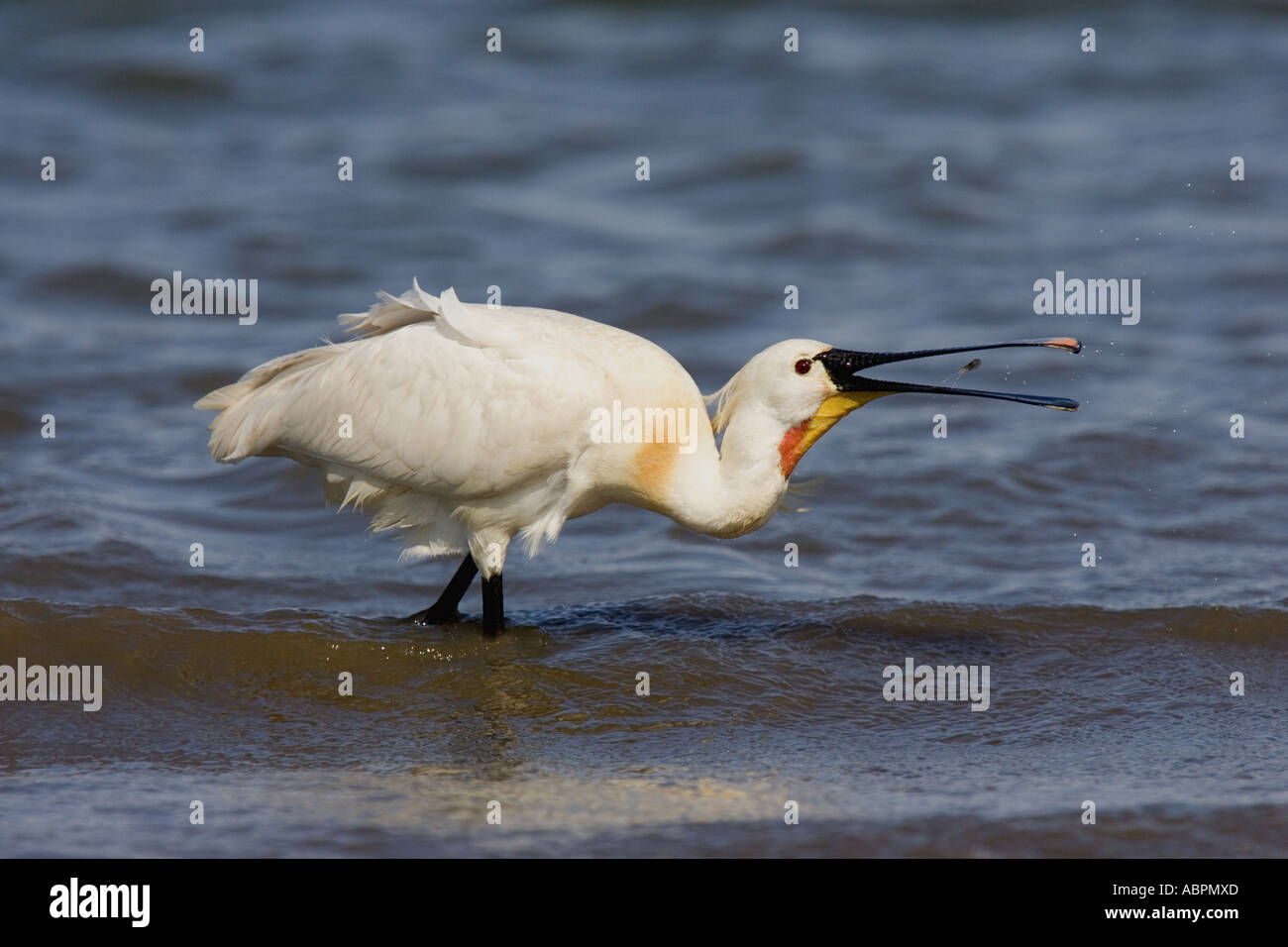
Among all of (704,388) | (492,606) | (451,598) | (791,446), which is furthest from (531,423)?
(704,388)

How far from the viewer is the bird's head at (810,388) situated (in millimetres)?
7984

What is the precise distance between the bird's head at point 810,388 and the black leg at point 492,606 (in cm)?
169

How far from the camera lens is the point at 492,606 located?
8.86 metres

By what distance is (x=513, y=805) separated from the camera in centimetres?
681

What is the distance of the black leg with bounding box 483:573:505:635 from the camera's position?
880 cm

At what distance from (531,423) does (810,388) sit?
55.6 inches

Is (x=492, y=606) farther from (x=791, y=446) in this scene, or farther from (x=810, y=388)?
(x=810, y=388)

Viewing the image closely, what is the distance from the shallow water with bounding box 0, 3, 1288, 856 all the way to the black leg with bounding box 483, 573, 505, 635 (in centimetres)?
9

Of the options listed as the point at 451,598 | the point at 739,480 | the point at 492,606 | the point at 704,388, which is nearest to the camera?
the point at 739,480

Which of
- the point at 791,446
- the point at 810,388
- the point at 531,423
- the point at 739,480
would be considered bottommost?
the point at 739,480

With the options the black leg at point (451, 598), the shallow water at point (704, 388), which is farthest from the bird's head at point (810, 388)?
the black leg at point (451, 598)

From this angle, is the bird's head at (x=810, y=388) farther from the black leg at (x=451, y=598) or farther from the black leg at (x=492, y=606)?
the black leg at (x=451, y=598)

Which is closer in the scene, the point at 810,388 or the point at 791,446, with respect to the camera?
the point at 810,388

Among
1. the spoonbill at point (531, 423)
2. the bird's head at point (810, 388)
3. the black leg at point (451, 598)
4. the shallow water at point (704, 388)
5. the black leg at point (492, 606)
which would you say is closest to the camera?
the shallow water at point (704, 388)
